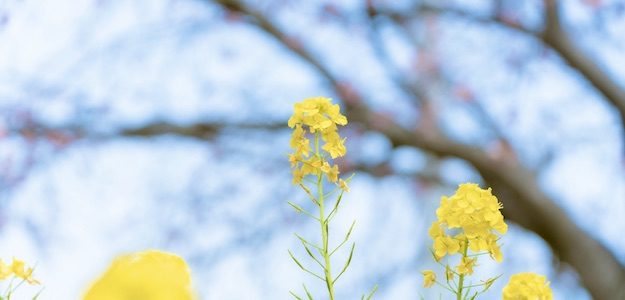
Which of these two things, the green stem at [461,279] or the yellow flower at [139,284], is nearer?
the yellow flower at [139,284]

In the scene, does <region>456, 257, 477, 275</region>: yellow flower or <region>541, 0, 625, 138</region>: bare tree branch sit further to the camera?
<region>541, 0, 625, 138</region>: bare tree branch

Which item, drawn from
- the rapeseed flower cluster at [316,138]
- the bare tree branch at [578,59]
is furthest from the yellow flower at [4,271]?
the bare tree branch at [578,59]

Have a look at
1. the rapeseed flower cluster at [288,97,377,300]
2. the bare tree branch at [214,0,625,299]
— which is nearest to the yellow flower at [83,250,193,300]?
the rapeseed flower cluster at [288,97,377,300]

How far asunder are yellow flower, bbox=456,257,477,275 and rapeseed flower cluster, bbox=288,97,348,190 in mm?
107

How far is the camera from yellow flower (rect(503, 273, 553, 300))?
58 centimetres

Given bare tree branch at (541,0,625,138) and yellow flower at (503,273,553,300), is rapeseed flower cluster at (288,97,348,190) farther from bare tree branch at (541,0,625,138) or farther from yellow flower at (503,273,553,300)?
bare tree branch at (541,0,625,138)

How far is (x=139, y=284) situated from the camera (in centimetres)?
15

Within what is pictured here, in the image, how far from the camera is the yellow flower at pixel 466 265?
0.58 m

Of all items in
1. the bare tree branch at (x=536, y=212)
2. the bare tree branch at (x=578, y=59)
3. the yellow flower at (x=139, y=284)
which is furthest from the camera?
the bare tree branch at (x=578, y=59)

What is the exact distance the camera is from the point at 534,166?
394 centimetres

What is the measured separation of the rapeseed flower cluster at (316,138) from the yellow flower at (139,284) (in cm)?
42

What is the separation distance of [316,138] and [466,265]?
0.15m

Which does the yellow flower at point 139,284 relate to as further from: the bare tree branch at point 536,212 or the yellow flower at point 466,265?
the bare tree branch at point 536,212

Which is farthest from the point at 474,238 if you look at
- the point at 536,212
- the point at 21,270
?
the point at 536,212
